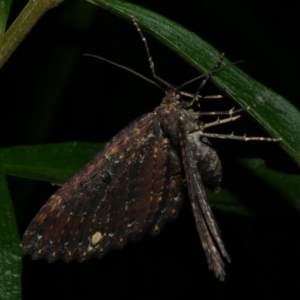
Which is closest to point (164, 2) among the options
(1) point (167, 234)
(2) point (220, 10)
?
(2) point (220, 10)

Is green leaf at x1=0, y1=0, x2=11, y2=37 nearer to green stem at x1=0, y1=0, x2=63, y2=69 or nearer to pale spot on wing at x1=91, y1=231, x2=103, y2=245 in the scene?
green stem at x1=0, y1=0, x2=63, y2=69

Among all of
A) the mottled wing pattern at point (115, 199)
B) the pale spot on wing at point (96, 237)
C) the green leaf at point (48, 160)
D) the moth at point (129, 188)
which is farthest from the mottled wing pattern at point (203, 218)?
the green leaf at point (48, 160)

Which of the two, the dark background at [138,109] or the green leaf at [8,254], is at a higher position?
the dark background at [138,109]

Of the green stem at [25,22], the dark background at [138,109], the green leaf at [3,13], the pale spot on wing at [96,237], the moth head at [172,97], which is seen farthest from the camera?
the dark background at [138,109]

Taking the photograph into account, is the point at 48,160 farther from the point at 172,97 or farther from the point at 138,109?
the point at 138,109

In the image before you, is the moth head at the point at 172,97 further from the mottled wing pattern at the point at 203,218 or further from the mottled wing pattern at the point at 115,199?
the mottled wing pattern at the point at 203,218

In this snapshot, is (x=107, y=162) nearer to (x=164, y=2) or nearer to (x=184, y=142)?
(x=184, y=142)

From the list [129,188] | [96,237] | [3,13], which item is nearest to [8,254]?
[96,237]

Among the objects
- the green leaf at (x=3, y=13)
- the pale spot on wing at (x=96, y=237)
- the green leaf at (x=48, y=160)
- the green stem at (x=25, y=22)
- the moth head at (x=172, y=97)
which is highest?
the green leaf at (x=3, y=13)
